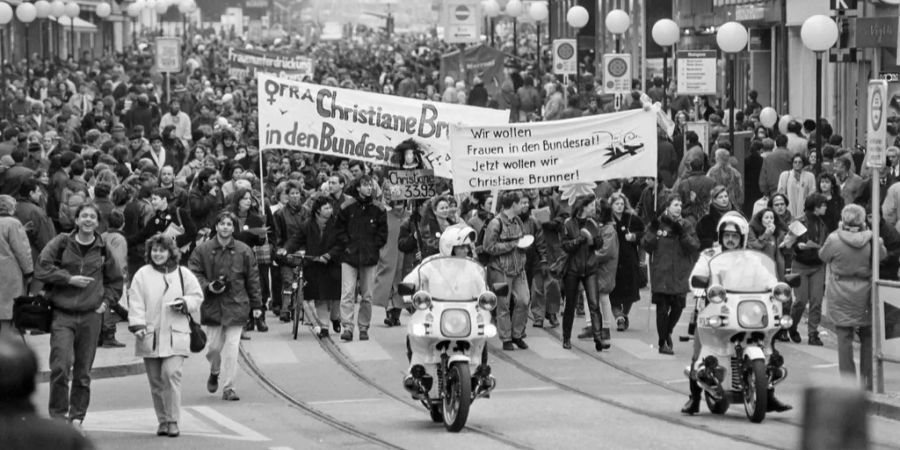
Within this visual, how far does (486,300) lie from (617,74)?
854 inches

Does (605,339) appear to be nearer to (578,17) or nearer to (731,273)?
(731,273)

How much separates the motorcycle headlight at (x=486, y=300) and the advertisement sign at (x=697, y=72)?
1519 cm

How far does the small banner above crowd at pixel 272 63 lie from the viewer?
145ft

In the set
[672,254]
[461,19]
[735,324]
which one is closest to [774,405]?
[735,324]

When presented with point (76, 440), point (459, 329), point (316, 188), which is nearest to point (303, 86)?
point (316, 188)

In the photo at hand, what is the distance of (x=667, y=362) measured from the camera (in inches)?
700

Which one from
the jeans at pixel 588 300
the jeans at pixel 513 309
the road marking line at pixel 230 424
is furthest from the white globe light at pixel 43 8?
the road marking line at pixel 230 424

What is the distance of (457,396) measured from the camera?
44.0 feet

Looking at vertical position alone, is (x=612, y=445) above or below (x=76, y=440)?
below

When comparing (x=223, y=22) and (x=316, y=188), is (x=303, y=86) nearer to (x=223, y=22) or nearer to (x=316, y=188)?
(x=316, y=188)

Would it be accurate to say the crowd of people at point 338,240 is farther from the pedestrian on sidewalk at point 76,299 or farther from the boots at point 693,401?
the boots at point 693,401

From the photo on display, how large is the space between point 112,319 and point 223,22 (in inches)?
4732

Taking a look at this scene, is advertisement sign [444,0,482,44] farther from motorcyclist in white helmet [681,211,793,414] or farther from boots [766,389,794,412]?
boots [766,389,794,412]

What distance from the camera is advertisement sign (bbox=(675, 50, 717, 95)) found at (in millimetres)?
28484
